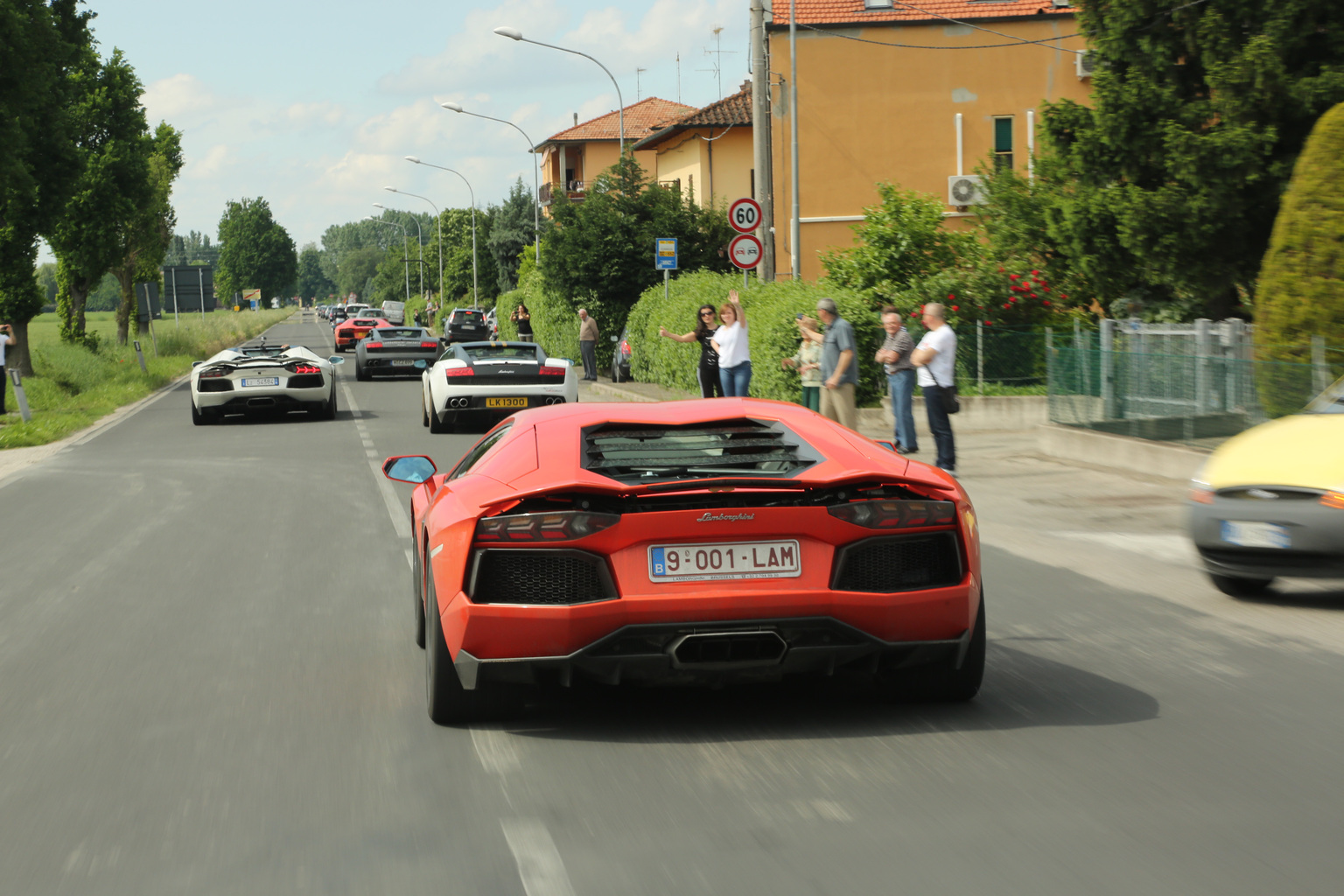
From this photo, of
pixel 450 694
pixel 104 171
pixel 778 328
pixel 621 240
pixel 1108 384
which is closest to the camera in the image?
pixel 450 694

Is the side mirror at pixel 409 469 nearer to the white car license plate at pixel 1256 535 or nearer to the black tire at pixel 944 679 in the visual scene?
the black tire at pixel 944 679

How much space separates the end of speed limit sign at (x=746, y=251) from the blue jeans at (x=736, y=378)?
4390mm

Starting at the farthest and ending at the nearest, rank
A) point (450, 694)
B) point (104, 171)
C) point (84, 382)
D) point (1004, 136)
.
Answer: point (104, 171)
point (1004, 136)
point (84, 382)
point (450, 694)

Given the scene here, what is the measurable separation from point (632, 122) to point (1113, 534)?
79545 mm

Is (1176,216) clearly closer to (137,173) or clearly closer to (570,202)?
(570,202)

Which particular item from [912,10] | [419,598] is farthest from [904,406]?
[912,10]

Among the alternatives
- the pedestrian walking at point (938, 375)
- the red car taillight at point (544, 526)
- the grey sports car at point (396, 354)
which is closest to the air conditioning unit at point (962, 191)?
the grey sports car at point (396, 354)

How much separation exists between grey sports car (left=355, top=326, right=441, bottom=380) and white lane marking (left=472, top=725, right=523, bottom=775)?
3142 centimetres

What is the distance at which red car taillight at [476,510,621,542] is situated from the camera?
15.6ft

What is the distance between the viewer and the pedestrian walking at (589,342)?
3275 cm

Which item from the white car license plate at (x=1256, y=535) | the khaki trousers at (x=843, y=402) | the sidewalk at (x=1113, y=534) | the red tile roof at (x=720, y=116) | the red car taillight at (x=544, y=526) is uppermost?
the red tile roof at (x=720, y=116)

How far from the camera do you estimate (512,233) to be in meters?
83.9

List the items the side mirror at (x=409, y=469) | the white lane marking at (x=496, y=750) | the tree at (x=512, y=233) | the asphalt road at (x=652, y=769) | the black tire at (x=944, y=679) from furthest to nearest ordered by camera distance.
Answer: the tree at (x=512, y=233), the side mirror at (x=409, y=469), the black tire at (x=944, y=679), the white lane marking at (x=496, y=750), the asphalt road at (x=652, y=769)

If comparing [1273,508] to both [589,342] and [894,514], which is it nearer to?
[894,514]
